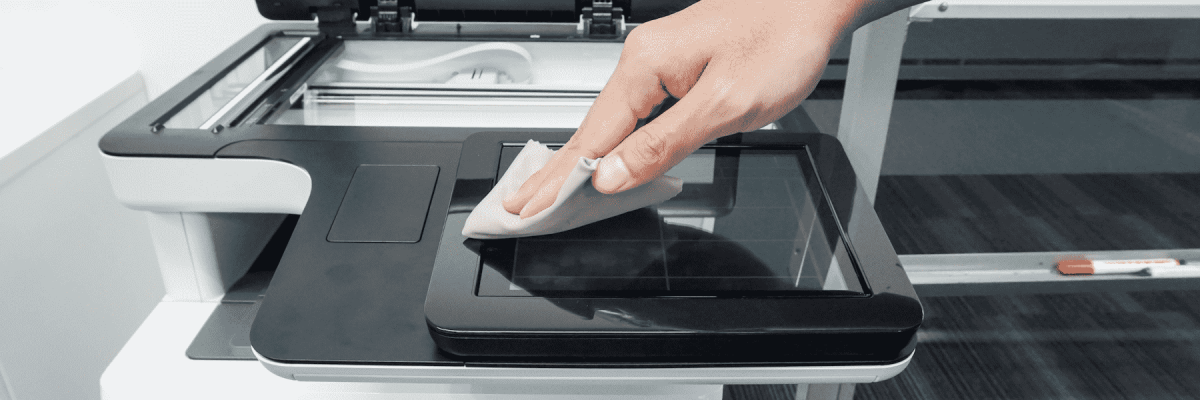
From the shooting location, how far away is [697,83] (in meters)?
0.40

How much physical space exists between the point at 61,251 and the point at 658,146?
0.98 metres

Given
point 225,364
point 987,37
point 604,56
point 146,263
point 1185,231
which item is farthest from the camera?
point 987,37

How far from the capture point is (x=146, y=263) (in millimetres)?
1197

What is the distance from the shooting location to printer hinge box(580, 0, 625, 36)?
2.80 ft

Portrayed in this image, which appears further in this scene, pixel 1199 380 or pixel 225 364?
pixel 1199 380

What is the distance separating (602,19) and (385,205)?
0.43 m

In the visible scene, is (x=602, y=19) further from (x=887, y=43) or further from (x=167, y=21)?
(x=167, y=21)

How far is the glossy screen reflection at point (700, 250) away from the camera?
0.41m

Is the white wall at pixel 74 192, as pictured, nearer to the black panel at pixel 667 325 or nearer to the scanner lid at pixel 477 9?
the scanner lid at pixel 477 9

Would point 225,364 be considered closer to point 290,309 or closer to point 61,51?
point 290,309

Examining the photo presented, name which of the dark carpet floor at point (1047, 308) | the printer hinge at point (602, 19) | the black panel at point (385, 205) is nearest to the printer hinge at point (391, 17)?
the printer hinge at point (602, 19)

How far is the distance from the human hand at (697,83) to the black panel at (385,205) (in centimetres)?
9

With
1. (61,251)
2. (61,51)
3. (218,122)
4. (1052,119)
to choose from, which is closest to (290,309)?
(218,122)

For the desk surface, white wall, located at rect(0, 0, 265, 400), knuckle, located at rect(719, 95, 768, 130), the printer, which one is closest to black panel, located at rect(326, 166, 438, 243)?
the printer
